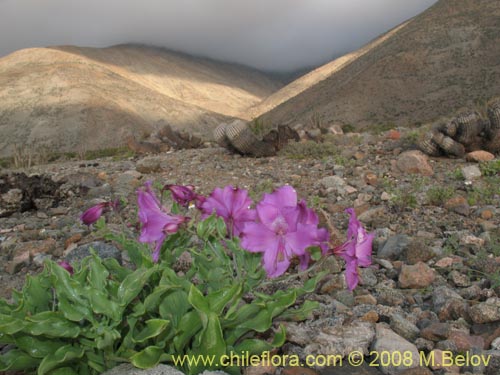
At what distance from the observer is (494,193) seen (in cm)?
478

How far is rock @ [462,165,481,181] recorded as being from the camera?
527cm

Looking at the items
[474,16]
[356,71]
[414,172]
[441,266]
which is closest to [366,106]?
[356,71]

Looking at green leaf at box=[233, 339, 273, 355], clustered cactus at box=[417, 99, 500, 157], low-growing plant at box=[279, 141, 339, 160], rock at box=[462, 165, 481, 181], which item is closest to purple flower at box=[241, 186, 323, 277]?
green leaf at box=[233, 339, 273, 355]

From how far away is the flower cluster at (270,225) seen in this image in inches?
63.1

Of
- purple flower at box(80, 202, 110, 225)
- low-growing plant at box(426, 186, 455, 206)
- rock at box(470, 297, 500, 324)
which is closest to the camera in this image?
purple flower at box(80, 202, 110, 225)

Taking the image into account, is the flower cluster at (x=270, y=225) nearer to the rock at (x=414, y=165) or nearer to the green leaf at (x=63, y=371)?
the green leaf at (x=63, y=371)

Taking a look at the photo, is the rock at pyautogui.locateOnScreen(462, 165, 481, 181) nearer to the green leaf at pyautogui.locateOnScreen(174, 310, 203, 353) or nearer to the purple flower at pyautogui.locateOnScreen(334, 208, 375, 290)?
the purple flower at pyautogui.locateOnScreen(334, 208, 375, 290)

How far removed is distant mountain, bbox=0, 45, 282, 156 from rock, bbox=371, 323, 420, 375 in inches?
1650

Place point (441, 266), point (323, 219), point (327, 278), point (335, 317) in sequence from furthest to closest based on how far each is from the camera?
point (323, 219), point (441, 266), point (327, 278), point (335, 317)

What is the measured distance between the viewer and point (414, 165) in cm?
579

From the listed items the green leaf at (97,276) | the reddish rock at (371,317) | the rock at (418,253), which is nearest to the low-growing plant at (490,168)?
the rock at (418,253)

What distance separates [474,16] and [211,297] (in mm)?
53400

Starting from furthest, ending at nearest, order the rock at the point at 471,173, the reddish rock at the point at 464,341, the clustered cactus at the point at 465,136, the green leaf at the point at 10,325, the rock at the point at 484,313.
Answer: the clustered cactus at the point at 465,136
the rock at the point at 471,173
the rock at the point at 484,313
the reddish rock at the point at 464,341
the green leaf at the point at 10,325

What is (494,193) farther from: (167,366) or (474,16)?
(474,16)
